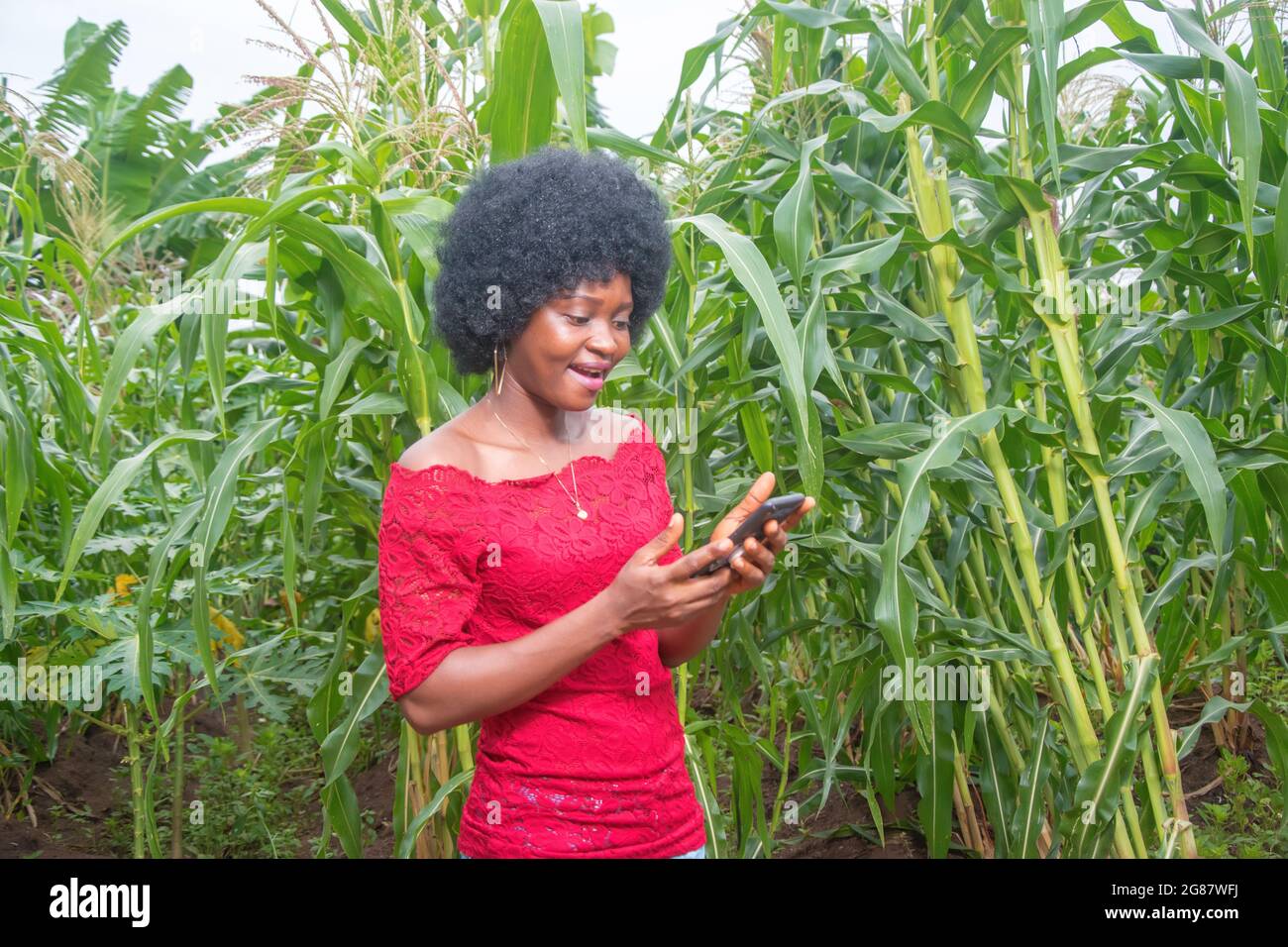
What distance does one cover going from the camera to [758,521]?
118 cm

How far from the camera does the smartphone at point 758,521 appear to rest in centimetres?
117

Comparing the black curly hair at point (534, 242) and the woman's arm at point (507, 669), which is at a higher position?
the black curly hair at point (534, 242)

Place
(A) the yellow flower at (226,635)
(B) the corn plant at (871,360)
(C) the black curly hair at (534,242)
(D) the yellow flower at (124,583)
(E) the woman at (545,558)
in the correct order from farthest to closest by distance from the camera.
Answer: (A) the yellow flower at (226,635) → (D) the yellow flower at (124,583) → (B) the corn plant at (871,360) → (C) the black curly hair at (534,242) → (E) the woman at (545,558)

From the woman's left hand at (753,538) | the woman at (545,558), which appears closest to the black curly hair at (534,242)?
the woman at (545,558)

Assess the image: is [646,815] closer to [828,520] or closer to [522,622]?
[522,622]

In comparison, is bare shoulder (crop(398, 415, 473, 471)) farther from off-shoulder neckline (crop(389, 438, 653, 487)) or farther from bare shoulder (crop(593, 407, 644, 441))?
bare shoulder (crop(593, 407, 644, 441))

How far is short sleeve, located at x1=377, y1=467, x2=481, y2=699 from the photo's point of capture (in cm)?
128

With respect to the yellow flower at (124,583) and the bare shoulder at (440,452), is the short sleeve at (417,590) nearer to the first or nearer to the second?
the bare shoulder at (440,452)

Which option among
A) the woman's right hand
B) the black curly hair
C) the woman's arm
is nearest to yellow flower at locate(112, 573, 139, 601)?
the black curly hair

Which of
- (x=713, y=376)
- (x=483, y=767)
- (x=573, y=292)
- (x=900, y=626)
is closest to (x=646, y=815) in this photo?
(x=483, y=767)

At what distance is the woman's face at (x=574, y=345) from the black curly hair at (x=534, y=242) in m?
0.02

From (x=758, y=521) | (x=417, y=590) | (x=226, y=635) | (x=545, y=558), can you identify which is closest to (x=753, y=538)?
(x=758, y=521)

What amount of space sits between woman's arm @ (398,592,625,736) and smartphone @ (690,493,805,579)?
0.42 feet
